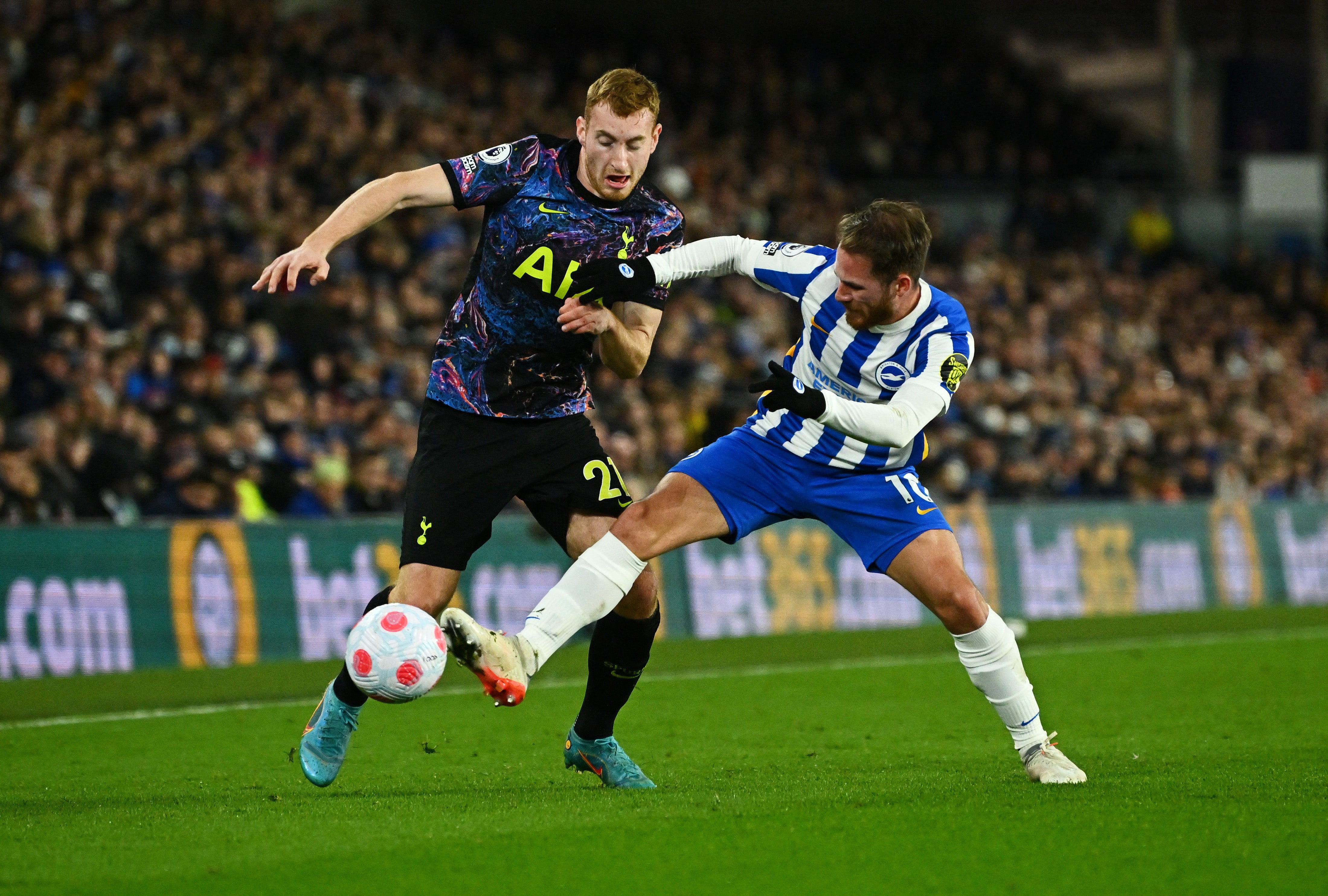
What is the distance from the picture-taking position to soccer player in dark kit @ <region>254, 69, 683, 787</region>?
6059 mm

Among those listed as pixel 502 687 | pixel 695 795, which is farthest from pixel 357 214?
pixel 695 795

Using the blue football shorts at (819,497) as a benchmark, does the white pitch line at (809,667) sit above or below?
below

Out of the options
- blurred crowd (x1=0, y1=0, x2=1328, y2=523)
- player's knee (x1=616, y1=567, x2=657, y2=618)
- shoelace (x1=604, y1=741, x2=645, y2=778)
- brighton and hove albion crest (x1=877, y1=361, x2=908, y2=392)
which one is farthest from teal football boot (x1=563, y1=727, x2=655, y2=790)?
blurred crowd (x1=0, y1=0, x2=1328, y2=523)

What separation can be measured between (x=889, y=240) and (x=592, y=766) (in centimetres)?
227

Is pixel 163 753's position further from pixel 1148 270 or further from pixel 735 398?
pixel 1148 270

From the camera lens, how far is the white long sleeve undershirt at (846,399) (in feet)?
19.3

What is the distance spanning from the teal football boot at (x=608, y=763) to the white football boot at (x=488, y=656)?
0.97 m

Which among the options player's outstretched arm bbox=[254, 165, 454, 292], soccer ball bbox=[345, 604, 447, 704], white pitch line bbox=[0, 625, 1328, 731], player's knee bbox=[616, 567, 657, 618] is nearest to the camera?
soccer ball bbox=[345, 604, 447, 704]

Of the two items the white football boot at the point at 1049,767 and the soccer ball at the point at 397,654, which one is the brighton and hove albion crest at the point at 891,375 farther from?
the soccer ball at the point at 397,654

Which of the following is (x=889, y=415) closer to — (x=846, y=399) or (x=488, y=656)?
(x=846, y=399)

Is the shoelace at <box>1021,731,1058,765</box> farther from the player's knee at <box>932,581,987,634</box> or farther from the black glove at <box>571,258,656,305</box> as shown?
the black glove at <box>571,258,656,305</box>

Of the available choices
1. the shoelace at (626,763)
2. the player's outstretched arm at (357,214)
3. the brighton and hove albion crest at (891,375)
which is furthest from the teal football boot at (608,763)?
the player's outstretched arm at (357,214)

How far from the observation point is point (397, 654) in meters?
5.51

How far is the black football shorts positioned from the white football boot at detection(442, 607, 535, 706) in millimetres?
604
